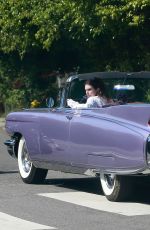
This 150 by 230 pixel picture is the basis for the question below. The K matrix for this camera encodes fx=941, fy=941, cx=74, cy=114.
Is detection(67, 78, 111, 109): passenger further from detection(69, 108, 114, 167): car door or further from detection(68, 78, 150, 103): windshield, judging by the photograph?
detection(69, 108, 114, 167): car door

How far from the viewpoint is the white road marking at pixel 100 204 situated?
10727 millimetres

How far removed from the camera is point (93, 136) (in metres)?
11.5

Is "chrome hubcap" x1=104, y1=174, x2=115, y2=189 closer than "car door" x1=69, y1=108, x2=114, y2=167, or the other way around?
"car door" x1=69, y1=108, x2=114, y2=167

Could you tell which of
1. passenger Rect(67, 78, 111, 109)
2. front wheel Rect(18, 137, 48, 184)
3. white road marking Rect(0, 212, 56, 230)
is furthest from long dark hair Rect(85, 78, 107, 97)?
white road marking Rect(0, 212, 56, 230)

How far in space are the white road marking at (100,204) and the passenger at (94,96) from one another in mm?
1160

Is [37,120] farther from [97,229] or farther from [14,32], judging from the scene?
[14,32]

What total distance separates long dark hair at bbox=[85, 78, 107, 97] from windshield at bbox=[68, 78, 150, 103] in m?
0.07

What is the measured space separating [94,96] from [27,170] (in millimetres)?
2112

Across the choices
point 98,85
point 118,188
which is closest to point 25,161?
point 98,85

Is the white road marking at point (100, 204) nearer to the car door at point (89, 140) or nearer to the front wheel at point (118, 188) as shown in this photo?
the front wheel at point (118, 188)

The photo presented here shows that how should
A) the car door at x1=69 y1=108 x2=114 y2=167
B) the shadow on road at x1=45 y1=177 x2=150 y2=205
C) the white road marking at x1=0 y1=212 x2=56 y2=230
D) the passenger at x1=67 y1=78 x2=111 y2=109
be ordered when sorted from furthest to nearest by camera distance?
the passenger at x1=67 y1=78 x2=111 y2=109 < the shadow on road at x1=45 y1=177 x2=150 y2=205 < the car door at x1=69 y1=108 x2=114 y2=167 < the white road marking at x1=0 y1=212 x2=56 y2=230

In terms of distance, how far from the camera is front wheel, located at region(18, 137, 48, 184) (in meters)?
13.7

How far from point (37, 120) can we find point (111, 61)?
1592cm

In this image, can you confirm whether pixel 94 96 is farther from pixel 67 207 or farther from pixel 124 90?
pixel 67 207
